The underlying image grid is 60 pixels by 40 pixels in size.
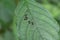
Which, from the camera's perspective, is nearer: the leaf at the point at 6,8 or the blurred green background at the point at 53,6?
the leaf at the point at 6,8

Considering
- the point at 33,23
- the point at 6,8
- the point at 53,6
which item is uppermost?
the point at 33,23

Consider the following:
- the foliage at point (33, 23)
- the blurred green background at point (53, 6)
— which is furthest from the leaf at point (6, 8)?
the foliage at point (33, 23)

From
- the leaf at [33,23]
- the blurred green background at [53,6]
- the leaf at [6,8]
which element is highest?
the leaf at [33,23]

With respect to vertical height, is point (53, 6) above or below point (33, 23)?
below

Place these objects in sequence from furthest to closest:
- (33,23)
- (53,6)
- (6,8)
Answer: (53,6)
(6,8)
(33,23)

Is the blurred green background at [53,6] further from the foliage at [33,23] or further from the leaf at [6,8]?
the foliage at [33,23]

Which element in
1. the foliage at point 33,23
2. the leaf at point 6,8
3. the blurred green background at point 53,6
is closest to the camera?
the foliage at point 33,23

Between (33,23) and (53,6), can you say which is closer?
(33,23)

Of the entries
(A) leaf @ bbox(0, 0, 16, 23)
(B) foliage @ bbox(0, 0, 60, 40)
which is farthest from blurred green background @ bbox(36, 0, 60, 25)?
(B) foliage @ bbox(0, 0, 60, 40)

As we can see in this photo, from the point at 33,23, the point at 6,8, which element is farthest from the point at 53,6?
the point at 33,23

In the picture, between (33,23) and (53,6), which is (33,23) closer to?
(33,23)
